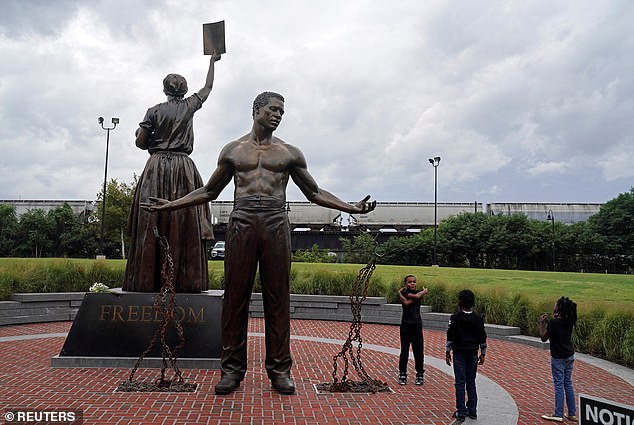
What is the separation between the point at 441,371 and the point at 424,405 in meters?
1.96

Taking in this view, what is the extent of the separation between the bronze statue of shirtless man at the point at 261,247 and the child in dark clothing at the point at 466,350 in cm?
148

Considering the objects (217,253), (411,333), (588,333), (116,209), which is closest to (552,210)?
(217,253)

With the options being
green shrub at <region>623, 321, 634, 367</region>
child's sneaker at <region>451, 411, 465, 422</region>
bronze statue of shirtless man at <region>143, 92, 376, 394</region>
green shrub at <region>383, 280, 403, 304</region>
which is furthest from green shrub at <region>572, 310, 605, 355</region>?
bronze statue of shirtless man at <region>143, 92, 376, 394</region>

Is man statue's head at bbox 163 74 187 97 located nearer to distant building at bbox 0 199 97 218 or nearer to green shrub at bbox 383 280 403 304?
green shrub at bbox 383 280 403 304

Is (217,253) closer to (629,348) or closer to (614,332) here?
(614,332)

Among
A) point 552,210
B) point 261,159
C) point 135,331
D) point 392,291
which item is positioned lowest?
point 135,331

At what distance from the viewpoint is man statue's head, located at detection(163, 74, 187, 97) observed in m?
7.67

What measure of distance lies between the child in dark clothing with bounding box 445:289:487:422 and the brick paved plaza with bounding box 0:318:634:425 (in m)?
0.17

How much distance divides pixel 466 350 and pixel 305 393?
1.83 m

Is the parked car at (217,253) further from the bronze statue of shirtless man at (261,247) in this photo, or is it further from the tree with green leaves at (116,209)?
the bronze statue of shirtless man at (261,247)

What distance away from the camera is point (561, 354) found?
16.7ft

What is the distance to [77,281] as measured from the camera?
1303 cm

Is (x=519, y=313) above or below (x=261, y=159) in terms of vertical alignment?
below

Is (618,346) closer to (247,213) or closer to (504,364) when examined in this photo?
(504,364)
